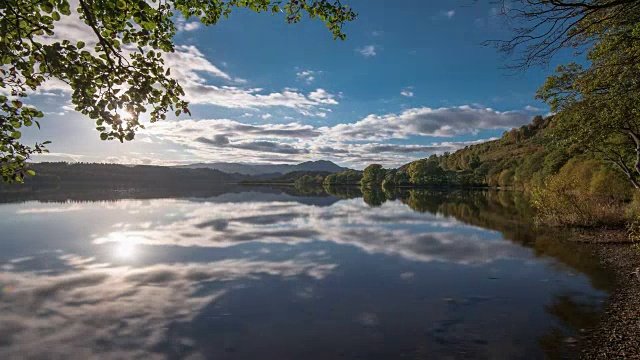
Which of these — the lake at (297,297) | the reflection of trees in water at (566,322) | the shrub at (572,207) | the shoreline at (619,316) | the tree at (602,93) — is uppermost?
the tree at (602,93)

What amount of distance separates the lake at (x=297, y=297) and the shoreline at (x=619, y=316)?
0.53m

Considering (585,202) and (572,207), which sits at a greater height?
(585,202)

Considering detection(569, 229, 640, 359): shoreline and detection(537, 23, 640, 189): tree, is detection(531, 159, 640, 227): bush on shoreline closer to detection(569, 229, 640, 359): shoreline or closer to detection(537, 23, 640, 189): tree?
detection(569, 229, 640, 359): shoreline

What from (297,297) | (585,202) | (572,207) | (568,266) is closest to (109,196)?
(297,297)

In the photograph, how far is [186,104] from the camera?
746cm

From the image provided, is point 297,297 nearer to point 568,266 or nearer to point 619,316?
point 619,316

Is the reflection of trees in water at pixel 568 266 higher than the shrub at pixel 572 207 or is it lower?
lower

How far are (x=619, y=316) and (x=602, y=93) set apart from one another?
10099mm

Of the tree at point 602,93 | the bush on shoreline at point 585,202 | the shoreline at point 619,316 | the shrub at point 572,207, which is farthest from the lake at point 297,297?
the tree at point 602,93

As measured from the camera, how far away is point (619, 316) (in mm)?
13234

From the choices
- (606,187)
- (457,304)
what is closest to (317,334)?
(457,304)

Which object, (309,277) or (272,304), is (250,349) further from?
Answer: (309,277)

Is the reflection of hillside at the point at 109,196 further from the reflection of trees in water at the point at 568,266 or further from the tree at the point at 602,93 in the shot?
the tree at the point at 602,93

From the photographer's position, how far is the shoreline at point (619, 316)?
10.6m
